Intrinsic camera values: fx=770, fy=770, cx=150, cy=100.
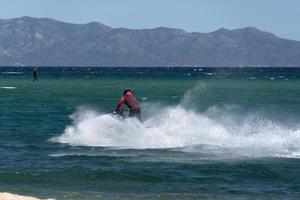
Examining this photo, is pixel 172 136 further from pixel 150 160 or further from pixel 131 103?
pixel 150 160

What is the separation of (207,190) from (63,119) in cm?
2486

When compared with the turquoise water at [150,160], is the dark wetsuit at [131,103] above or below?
above

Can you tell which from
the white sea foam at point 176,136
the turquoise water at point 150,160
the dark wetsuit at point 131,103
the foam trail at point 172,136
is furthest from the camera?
the dark wetsuit at point 131,103

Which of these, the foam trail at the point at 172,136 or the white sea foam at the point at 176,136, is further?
the foam trail at the point at 172,136

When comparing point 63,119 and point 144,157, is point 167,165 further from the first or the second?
point 63,119

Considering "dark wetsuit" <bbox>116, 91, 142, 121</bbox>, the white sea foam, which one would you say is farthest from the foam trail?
"dark wetsuit" <bbox>116, 91, 142, 121</bbox>

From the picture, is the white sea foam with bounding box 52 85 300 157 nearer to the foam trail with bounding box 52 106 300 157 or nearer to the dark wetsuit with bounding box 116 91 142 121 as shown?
the foam trail with bounding box 52 106 300 157

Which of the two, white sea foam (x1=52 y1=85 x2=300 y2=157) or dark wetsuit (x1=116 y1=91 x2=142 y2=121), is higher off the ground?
dark wetsuit (x1=116 y1=91 x2=142 y2=121)

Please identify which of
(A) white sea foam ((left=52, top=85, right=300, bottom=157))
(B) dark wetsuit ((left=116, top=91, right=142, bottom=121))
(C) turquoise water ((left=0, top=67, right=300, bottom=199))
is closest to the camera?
(C) turquoise water ((left=0, top=67, right=300, bottom=199))

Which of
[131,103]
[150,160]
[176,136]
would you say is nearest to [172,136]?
[176,136]

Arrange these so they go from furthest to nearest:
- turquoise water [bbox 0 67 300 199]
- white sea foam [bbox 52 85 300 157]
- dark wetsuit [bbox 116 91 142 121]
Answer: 1. dark wetsuit [bbox 116 91 142 121]
2. white sea foam [bbox 52 85 300 157]
3. turquoise water [bbox 0 67 300 199]

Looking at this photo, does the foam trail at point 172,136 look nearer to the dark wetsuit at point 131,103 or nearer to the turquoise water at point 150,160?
the turquoise water at point 150,160

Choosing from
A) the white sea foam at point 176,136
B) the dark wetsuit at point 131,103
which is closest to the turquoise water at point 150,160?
the white sea foam at point 176,136

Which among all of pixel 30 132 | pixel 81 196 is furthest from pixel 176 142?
pixel 81 196
